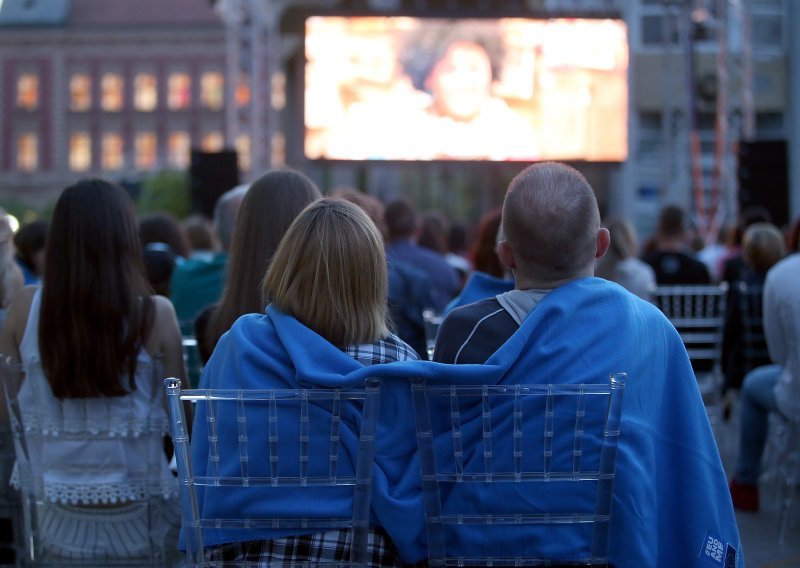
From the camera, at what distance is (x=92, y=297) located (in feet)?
11.0

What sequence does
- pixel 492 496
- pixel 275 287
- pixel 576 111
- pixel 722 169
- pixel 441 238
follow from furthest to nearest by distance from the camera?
pixel 576 111 → pixel 722 169 → pixel 441 238 → pixel 275 287 → pixel 492 496

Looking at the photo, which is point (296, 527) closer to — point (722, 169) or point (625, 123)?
point (722, 169)

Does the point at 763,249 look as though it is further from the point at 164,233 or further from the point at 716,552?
the point at 716,552

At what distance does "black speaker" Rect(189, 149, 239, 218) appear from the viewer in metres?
14.0

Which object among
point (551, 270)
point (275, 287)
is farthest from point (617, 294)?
point (275, 287)

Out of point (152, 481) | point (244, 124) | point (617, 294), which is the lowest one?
point (152, 481)

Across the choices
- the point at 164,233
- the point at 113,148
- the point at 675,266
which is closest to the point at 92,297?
the point at 164,233

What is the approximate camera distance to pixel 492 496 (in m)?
2.30

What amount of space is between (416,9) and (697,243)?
18.0 ft

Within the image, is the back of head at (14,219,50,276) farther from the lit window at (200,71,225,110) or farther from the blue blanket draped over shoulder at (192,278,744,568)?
the lit window at (200,71,225,110)

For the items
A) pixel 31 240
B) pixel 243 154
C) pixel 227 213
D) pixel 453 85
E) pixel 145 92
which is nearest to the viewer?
pixel 227 213

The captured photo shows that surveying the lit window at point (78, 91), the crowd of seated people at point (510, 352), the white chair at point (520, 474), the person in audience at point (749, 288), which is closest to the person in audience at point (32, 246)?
the person in audience at point (749, 288)

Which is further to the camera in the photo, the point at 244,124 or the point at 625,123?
the point at 625,123

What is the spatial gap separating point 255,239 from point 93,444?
2.44 feet
